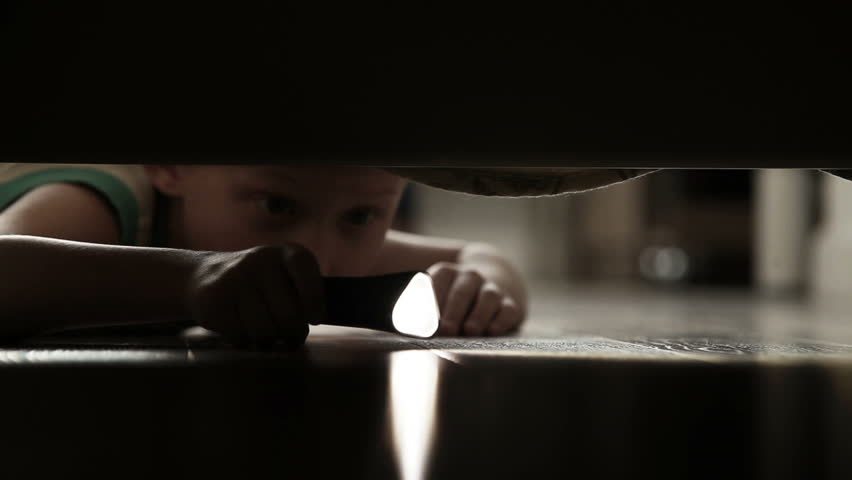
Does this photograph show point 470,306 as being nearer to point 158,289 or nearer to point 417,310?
point 417,310

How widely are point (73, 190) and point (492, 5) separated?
464mm

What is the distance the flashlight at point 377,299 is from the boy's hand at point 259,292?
0.04 meters

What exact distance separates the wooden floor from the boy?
0.10ft

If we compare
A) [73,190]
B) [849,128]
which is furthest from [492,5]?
[73,190]

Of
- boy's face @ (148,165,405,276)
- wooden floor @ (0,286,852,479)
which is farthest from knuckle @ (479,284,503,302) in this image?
wooden floor @ (0,286,852,479)

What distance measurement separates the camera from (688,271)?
14.3 ft

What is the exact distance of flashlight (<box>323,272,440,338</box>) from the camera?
0.48 meters

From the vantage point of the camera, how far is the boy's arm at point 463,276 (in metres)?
0.69

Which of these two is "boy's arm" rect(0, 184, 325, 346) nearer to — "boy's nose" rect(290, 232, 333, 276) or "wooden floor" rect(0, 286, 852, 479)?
"wooden floor" rect(0, 286, 852, 479)

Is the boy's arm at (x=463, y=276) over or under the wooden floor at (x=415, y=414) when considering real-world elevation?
over

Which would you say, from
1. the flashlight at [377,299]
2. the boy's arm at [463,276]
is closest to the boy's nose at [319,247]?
the boy's arm at [463,276]

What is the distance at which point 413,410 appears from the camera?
0.89 ft

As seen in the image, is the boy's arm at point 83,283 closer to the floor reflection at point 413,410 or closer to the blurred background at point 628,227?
the floor reflection at point 413,410

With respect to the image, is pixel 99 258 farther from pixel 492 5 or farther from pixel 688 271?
pixel 688 271
